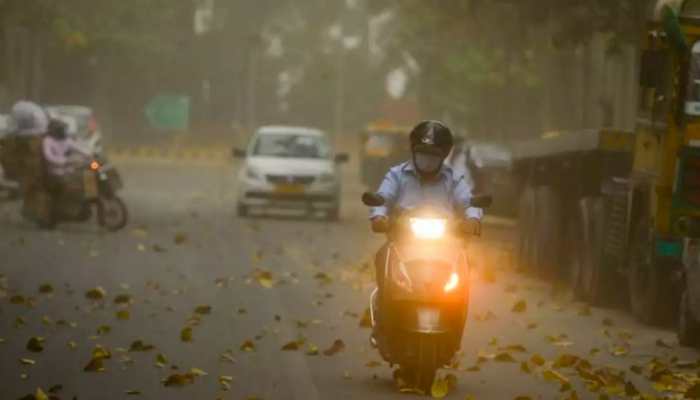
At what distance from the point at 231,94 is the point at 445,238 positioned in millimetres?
93855

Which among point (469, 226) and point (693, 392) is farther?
point (693, 392)

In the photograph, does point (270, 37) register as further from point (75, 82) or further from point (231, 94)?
point (75, 82)

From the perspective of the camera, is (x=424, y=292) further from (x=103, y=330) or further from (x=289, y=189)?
(x=289, y=189)

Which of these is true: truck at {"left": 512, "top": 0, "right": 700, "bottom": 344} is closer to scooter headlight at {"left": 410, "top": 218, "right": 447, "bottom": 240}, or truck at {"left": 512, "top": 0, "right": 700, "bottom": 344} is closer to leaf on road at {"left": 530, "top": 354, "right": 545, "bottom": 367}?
leaf on road at {"left": 530, "top": 354, "right": 545, "bottom": 367}

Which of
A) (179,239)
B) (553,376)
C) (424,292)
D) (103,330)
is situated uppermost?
(424,292)

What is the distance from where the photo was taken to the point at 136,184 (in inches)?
2109

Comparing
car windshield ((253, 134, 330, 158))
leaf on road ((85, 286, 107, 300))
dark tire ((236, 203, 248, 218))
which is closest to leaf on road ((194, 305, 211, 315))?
leaf on road ((85, 286, 107, 300))

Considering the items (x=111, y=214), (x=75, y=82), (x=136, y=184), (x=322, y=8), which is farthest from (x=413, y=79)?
(x=111, y=214)

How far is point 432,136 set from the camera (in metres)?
12.1

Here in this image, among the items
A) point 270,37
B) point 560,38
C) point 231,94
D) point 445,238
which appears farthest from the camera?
point 270,37

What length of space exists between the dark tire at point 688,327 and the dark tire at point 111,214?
1530cm

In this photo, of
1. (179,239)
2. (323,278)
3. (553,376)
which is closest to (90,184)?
(179,239)

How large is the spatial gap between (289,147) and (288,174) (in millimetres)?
1476

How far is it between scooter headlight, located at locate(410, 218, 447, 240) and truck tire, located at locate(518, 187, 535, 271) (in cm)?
1321
